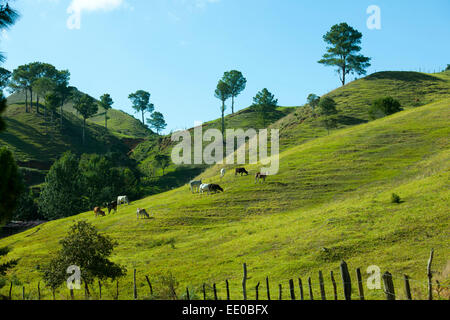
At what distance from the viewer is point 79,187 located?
90062mm

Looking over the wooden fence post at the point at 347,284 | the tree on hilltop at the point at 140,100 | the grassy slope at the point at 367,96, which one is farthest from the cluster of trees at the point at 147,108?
the wooden fence post at the point at 347,284

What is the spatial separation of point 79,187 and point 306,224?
224 ft

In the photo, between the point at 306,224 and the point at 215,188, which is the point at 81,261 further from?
Answer: the point at 215,188

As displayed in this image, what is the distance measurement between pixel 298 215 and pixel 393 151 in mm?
29316

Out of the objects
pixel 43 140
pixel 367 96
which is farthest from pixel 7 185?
pixel 43 140

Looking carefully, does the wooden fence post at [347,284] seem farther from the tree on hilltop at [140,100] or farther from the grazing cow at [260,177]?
the tree on hilltop at [140,100]

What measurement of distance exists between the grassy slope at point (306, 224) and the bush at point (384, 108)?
22676 mm

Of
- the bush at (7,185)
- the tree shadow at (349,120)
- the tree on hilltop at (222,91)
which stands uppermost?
the tree on hilltop at (222,91)

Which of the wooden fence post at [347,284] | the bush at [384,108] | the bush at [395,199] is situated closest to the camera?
the wooden fence post at [347,284]

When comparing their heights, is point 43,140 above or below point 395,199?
above

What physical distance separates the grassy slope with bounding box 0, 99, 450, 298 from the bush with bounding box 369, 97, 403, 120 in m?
22.7

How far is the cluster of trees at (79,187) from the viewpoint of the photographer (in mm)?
83562
